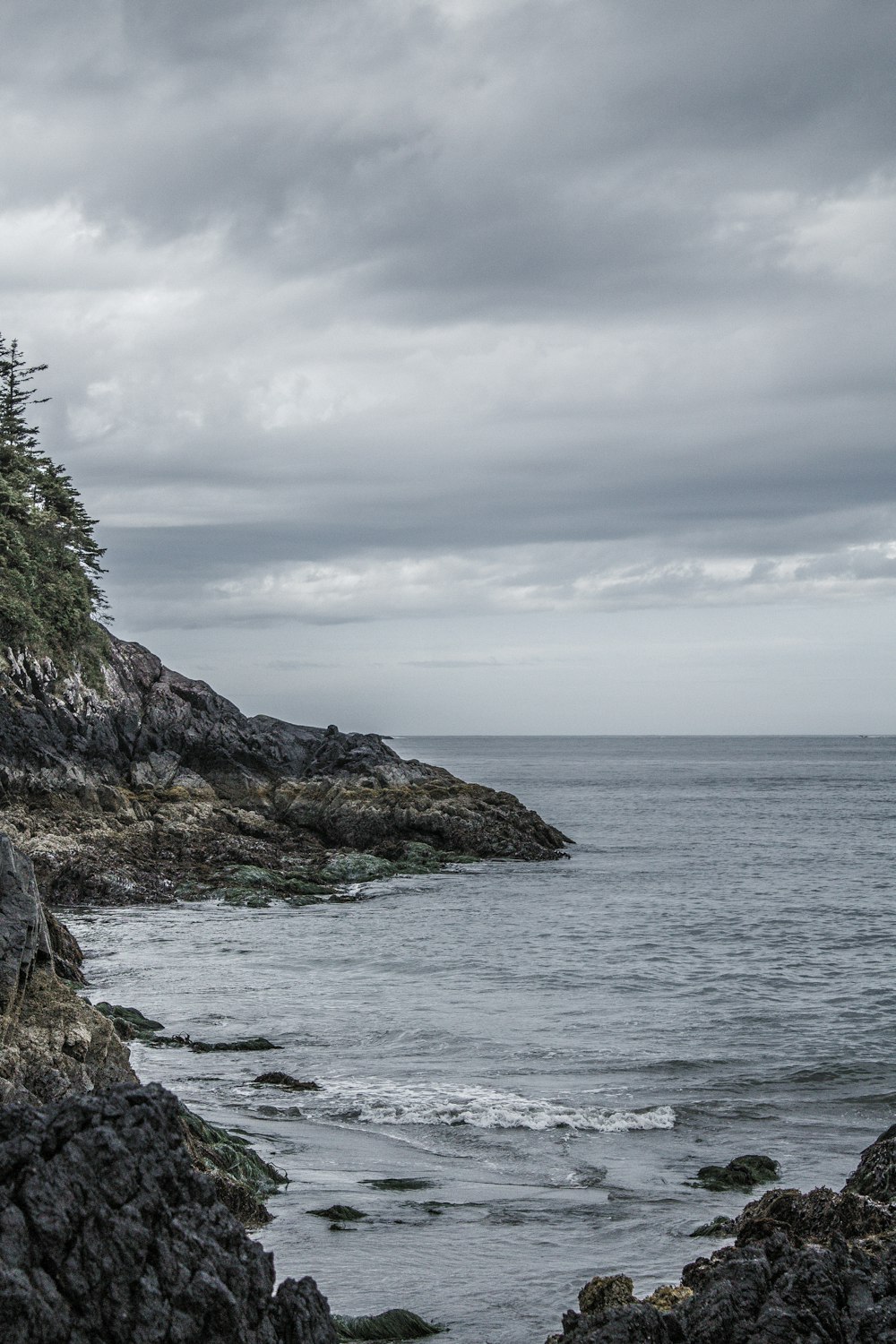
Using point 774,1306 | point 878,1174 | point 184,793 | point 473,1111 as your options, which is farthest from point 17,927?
point 184,793

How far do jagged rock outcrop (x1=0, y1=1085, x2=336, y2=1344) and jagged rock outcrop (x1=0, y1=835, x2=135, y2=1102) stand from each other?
411 centimetres

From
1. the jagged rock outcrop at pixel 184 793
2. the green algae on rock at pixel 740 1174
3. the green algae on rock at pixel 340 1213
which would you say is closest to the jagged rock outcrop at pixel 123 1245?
the green algae on rock at pixel 340 1213

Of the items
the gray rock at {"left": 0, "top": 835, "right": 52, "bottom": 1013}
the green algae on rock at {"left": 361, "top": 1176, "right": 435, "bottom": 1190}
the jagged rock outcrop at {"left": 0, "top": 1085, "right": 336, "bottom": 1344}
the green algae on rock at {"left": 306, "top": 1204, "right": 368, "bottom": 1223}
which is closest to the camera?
the jagged rock outcrop at {"left": 0, "top": 1085, "right": 336, "bottom": 1344}

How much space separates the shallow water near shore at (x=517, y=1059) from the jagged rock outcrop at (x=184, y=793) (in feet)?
14.5

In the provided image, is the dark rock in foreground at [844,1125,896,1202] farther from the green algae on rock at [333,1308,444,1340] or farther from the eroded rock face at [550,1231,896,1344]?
the green algae on rock at [333,1308,444,1340]

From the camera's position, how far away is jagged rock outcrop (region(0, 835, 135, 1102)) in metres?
9.95

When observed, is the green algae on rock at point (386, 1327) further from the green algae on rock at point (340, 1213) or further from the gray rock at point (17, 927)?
the gray rock at point (17, 927)

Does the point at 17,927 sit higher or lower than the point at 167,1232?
higher

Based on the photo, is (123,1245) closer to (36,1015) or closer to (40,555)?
(36,1015)

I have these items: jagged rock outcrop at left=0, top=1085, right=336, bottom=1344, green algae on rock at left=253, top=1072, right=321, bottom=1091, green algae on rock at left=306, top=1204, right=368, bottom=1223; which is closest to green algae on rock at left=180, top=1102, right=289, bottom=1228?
green algae on rock at left=306, top=1204, right=368, bottom=1223

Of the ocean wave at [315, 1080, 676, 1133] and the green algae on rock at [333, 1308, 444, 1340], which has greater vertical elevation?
the green algae on rock at [333, 1308, 444, 1340]

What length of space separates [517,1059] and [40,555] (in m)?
32.8

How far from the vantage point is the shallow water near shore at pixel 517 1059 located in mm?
9391

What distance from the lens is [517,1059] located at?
1667cm
